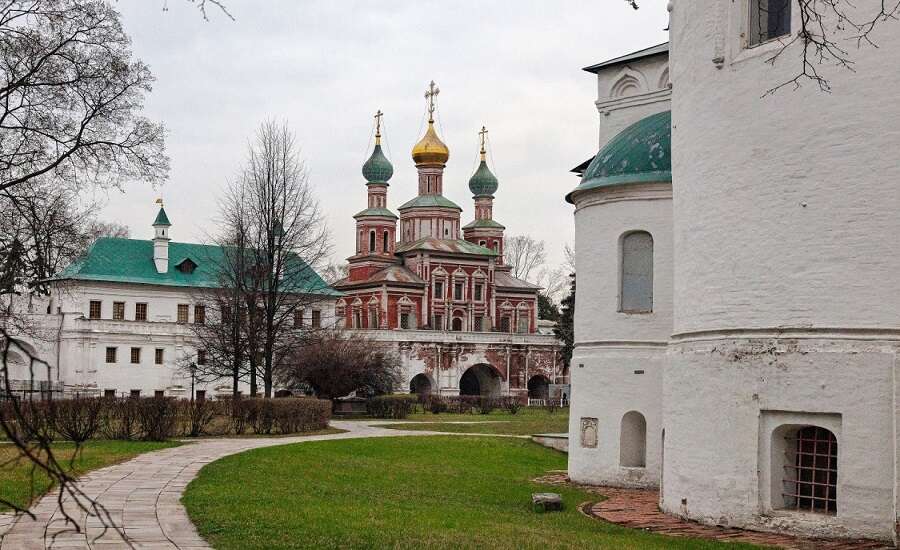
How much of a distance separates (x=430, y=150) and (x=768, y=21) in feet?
225

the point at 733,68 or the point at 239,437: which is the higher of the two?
the point at 733,68

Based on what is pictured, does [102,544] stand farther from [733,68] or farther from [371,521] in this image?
[733,68]

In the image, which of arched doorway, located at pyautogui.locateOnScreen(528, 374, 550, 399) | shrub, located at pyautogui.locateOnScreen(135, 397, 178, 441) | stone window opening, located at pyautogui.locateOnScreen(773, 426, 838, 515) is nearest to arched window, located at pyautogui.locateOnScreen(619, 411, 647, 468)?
stone window opening, located at pyautogui.locateOnScreen(773, 426, 838, 515)

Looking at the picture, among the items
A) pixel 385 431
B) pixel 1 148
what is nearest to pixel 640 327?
pixel 1 148

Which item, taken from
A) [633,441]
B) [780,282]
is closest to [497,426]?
[633,441]

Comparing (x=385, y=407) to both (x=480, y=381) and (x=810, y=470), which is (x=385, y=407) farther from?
(x=480, y=381)

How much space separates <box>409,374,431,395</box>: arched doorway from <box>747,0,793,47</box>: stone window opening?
58006 millimetres

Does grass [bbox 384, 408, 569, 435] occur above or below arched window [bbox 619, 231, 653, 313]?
below

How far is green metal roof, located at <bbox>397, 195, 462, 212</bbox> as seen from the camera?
80.6 meters

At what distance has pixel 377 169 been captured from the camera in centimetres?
8131

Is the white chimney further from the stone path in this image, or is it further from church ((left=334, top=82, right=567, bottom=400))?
the stone path

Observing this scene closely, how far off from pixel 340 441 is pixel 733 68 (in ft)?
49.2

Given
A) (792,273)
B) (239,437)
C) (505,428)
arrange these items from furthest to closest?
1. (505,428)
2. (239,437)
3. (792,273)

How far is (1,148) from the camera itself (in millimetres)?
17438
